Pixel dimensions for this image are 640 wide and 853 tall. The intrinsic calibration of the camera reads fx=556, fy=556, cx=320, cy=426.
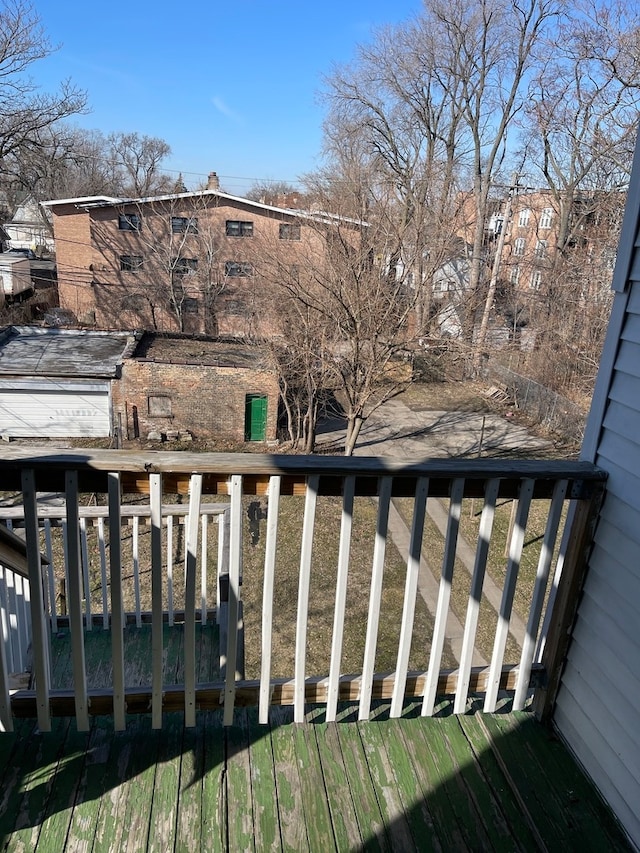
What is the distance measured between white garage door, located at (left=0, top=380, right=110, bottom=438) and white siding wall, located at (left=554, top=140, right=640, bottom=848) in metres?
13.7

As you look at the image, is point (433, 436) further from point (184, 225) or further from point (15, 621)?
point (15, 621)

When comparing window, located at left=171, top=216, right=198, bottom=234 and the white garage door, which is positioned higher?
window, located at left=171, top=216, right=198, bottom=234

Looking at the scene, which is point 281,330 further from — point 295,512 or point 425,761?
point 425,761

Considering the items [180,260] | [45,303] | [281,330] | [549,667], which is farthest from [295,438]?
[45,303]

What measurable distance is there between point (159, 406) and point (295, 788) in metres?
13.4

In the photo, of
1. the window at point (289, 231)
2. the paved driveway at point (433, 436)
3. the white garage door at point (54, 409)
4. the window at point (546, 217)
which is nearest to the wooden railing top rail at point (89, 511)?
the paved driveway at point (433, 436)

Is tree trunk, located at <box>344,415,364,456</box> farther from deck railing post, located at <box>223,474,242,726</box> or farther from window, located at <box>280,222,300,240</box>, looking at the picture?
window, located at <box>280,222,300,240</box>

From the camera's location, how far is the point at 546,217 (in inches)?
965

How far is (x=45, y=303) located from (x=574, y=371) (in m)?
21.3

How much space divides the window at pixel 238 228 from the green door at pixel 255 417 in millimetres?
10388

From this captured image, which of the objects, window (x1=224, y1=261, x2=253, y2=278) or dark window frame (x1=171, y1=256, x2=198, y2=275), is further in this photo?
window (x1=224, y1=261, x2=253, y2=278)

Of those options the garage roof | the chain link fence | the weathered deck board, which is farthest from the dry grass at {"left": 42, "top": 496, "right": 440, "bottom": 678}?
the chain link fence

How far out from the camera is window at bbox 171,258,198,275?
21.7 metres

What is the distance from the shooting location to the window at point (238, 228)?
2216 centimetres
